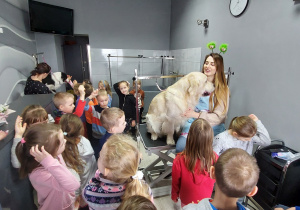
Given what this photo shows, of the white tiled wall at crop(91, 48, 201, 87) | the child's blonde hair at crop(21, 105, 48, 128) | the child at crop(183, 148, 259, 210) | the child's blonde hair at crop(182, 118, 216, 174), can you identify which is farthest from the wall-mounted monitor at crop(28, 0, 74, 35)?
the child at crop(183, 148, 259, 210)

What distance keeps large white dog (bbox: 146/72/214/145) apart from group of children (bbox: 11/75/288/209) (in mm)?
389

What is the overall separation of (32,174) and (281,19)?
261cm

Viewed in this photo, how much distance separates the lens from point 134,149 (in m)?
0.89

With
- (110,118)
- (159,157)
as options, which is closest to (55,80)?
(110,118)

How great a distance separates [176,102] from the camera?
1.57 meters

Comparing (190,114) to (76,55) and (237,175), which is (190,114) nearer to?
(237,175)

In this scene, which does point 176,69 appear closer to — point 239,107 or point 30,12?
point 239,107

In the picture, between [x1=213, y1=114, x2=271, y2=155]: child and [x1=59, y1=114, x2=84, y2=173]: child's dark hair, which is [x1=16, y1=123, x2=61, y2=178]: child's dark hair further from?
[x1=213, y1=114, x2=271, y2=155]: child

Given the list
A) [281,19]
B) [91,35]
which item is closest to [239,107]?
[281,19]

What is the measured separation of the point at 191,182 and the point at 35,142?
3.54 feet

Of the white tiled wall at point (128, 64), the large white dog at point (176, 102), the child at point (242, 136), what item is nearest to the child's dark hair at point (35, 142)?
the large white dog at point (176, 102)

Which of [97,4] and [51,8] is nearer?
[51,8]

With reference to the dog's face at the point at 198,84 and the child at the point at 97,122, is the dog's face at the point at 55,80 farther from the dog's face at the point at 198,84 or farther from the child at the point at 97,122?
the dog's face at the point at 198,84

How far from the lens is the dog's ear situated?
5.19ft
